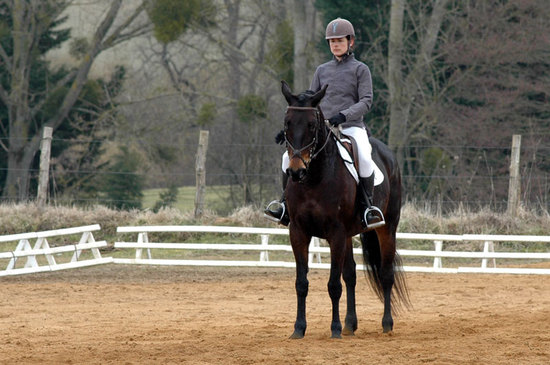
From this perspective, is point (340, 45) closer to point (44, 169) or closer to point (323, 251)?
point (323, 251)

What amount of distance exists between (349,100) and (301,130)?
1.27 meters

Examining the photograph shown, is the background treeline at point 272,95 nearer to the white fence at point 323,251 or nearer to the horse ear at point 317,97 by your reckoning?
the white fence at point 323,251

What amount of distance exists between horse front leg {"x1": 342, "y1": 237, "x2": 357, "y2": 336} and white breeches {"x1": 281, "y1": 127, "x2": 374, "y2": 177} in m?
0.70

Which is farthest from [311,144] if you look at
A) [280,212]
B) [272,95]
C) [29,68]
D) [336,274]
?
[272,95]

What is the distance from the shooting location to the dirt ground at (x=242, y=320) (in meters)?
6.91

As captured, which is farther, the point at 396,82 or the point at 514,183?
the point at 396,82

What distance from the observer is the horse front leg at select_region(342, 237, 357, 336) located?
8367 millimetres

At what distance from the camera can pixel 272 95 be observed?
3209 centimetres

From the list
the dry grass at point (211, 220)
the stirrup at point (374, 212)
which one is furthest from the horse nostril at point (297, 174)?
the dry grass at point (211, 220)

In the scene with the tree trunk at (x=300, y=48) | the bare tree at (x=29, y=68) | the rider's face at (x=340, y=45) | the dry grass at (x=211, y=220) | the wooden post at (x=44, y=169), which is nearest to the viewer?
the rider's face at (x=340, y=45)

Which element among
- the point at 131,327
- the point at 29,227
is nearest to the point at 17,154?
the point at 29,227

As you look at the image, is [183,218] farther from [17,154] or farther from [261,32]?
[261,32]

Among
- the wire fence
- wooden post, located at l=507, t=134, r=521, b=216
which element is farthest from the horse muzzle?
the wire fence

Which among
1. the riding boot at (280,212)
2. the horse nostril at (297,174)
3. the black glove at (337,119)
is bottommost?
the riding boot at (280,212)
